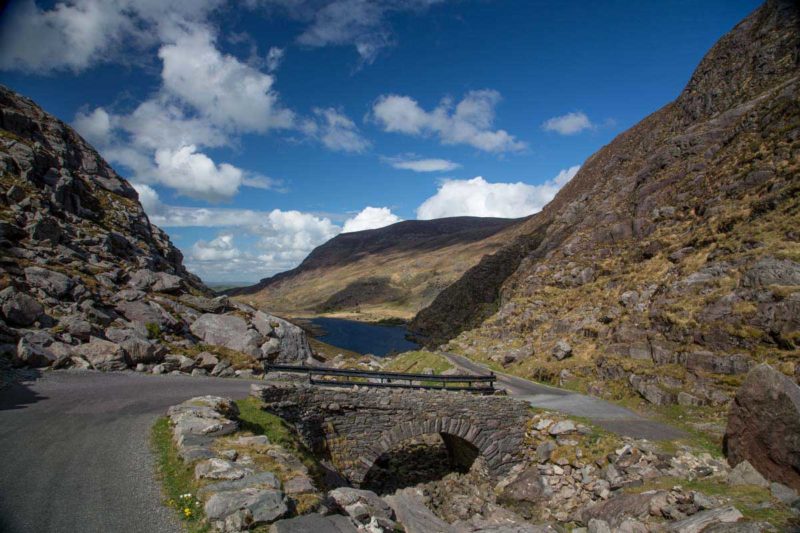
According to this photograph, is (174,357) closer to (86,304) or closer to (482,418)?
(86,304)

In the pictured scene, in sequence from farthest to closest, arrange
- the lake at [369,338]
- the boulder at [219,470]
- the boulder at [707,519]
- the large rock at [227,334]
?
1. the lake at [369,338]
2. the large rock at [227,334]
3. the boulder at [707,519]
4. the boulder at [219,470]

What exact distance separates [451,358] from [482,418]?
18.3m

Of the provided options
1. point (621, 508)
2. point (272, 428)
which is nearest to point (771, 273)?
point (621, 508)

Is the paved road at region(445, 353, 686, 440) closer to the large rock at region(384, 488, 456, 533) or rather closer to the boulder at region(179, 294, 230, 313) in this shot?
the large rock at region(384, 488, 456, 533)

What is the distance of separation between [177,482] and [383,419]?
1132 centimetres

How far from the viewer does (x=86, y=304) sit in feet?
67.6

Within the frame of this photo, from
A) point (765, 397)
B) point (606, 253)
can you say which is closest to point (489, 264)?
point (606, 253)

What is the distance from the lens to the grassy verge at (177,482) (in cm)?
722

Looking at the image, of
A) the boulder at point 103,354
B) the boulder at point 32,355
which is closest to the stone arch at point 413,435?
the boulder at point 103,354

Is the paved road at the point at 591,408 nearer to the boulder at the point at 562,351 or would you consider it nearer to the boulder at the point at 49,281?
the boulder at the point at 562,351

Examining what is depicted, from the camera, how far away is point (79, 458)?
9.17 m

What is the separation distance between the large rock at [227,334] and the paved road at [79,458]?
30.0ft

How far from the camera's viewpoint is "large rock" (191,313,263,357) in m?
25.3

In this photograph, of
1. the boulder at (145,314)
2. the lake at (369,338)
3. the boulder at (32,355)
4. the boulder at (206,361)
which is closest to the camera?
the boulder at (32,355)
